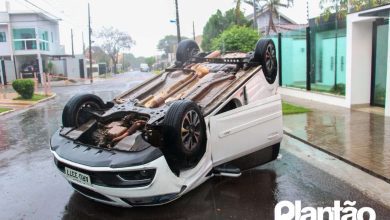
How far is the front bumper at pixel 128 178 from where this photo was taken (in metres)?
4.14

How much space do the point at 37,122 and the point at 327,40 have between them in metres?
9.78

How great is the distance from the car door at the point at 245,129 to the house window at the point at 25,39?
3868 cm

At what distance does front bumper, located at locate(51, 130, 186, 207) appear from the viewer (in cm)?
414

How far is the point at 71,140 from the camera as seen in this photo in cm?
499

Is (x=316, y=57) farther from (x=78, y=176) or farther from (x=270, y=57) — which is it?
(x=78, y=176)

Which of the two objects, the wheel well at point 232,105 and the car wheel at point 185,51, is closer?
the wheel well at point 232,105

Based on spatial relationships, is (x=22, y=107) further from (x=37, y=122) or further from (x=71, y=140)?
(x=71, y=140)

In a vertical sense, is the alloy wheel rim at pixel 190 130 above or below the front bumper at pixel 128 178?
above

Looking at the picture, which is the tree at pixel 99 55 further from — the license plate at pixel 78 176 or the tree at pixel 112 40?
the license plate at pixel 78 176

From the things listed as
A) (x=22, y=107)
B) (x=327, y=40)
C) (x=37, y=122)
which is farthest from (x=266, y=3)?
(x=37, y=122)

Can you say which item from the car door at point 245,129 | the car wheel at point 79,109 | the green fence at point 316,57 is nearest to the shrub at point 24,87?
the green fence at point 316,57

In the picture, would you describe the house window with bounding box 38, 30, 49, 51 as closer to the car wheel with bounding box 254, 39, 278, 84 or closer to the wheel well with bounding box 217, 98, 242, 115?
the car wheel with bounding box 254, 39, 278, 84

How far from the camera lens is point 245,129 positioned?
17.7ft

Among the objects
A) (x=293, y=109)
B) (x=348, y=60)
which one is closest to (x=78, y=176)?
(x=293, y=109)
